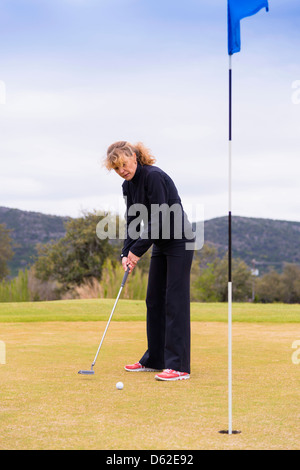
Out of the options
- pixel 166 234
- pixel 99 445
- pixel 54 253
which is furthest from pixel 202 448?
pixel 54 253

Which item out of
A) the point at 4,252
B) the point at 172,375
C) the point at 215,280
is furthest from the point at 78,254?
the point at 172,375

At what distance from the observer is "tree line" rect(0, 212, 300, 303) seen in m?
18.8

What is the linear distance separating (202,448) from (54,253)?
1378 inches

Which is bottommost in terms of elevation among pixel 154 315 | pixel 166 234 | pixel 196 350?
pixel 196 350

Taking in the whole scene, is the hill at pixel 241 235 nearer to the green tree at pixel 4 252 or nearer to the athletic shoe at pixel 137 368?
the green tree at pixel 4 252

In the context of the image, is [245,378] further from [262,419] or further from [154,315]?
[262,419]

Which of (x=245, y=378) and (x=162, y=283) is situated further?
(x=162, y=283)

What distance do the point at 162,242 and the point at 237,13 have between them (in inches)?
88.4

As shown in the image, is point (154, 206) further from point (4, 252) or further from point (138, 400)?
point (4, 252)

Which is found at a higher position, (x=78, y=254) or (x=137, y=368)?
(x=78, y=254)

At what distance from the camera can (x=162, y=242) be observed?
5.50 meters

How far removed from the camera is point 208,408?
382 centimetres

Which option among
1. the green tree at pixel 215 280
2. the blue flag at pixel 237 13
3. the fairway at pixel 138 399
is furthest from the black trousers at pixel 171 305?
the green tree at pixel 215 280
